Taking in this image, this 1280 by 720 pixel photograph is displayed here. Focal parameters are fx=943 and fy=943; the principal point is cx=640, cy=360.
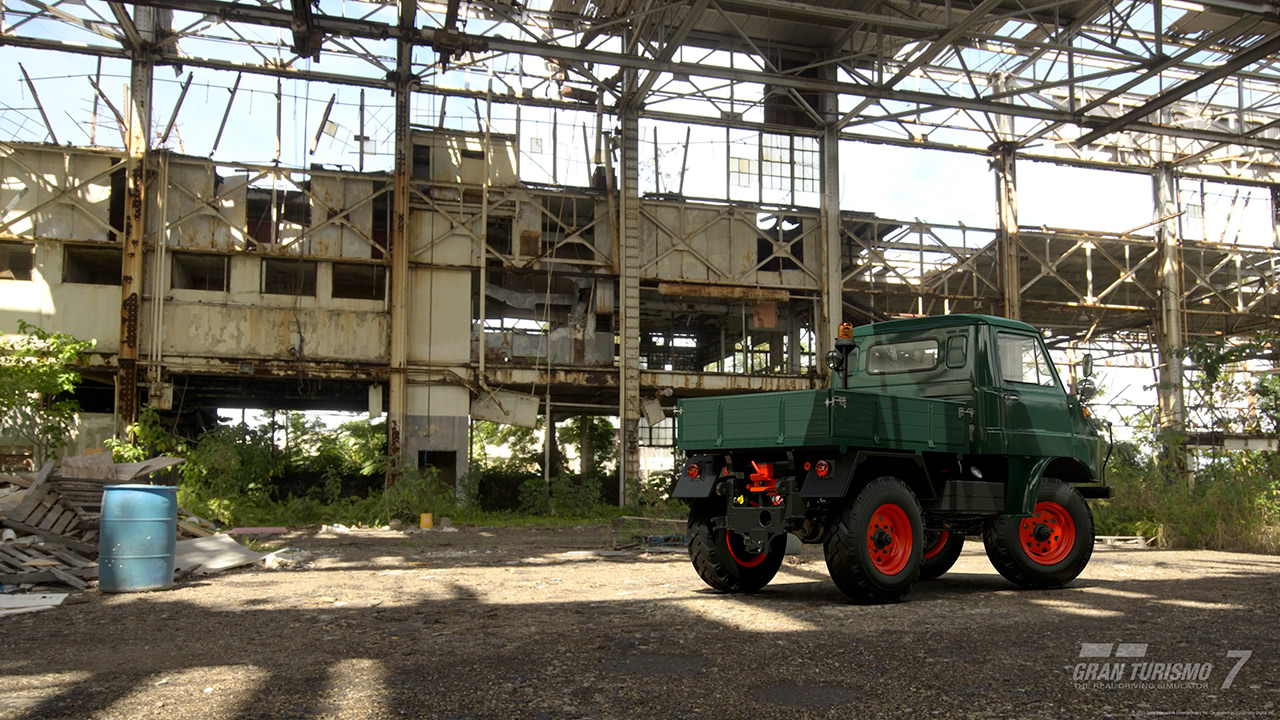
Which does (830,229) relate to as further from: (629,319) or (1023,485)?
(1023,485)

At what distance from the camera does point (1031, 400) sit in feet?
30.6

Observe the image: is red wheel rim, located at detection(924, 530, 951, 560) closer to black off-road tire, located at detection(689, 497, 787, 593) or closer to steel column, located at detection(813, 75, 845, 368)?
black off-road tire, located at detection(689, 497, 787, 593)

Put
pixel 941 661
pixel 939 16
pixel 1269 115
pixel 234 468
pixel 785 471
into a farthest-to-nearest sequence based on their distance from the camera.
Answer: pixel 1269 115
pixel 939 16
pixel 234 468
pixel 785 471
pixel 941 661

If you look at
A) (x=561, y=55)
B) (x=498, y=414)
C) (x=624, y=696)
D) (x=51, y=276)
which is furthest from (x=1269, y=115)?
(x=51, y=276)

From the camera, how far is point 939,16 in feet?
73.1

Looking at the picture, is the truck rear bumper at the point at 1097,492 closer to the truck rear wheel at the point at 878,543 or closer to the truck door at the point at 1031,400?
the truck door at the point at 1031,400

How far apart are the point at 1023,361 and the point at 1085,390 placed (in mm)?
680

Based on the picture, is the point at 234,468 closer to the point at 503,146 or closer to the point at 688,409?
the point at 503,146

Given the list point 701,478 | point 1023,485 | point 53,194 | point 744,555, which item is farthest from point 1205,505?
point 53,194

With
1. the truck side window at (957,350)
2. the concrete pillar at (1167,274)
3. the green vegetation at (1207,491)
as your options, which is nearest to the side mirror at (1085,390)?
the truck side window at (957,350)

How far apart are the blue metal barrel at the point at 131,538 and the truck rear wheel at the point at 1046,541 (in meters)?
7.99

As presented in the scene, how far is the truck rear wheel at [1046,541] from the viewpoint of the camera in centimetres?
900

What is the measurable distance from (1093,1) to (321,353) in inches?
689

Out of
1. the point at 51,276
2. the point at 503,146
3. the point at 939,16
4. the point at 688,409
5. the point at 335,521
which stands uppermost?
the point at 939,16
